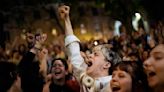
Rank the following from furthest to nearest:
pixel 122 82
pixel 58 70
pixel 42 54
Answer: pixel 42 54
pixel 58 70
pixel 122 82

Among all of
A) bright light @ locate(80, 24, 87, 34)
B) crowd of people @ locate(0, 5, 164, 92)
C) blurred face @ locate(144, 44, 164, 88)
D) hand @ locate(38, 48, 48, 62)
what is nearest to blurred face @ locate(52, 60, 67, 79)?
crowd of people @ locate(0, 5, 164, 92)

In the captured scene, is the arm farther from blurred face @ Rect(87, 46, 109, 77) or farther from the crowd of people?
blurred face @ Rect(87, 46, 109, 77)

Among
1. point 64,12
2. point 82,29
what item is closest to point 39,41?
point 64,12

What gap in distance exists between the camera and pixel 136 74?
4863 millimetres

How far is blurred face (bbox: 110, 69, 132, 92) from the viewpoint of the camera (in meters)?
4.77

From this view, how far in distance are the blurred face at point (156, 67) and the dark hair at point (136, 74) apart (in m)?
0.55

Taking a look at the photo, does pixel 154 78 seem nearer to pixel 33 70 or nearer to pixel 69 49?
pixel 69 49

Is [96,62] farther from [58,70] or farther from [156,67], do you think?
[156,67]

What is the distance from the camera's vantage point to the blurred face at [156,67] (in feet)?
13.1

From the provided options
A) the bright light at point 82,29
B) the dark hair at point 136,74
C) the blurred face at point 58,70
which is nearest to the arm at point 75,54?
the blurred face at point 58,70

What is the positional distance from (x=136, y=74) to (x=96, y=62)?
1.00m

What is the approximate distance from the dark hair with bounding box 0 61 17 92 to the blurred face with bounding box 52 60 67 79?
2.10 ft

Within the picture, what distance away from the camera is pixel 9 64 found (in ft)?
23.4

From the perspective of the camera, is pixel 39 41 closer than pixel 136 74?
No
